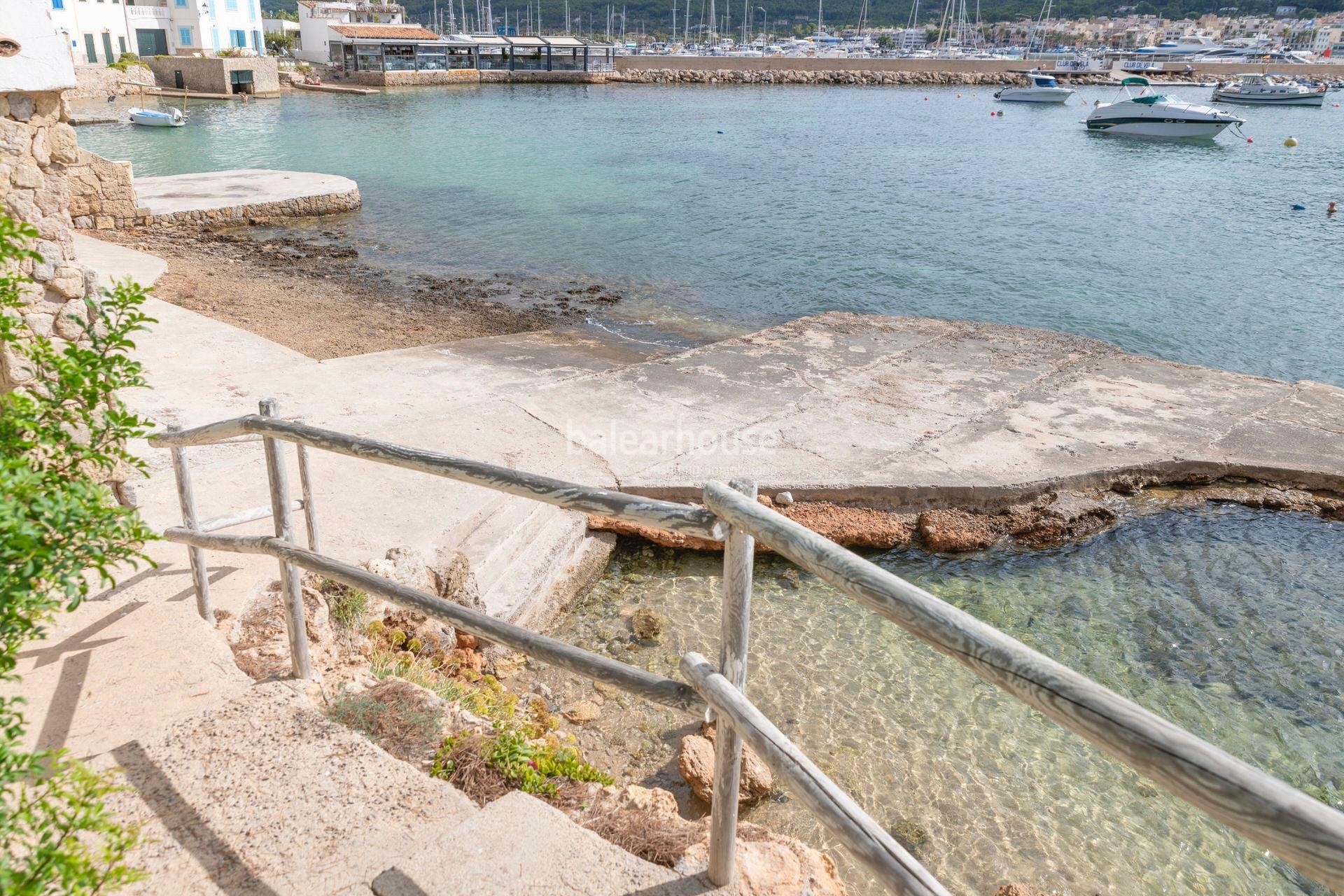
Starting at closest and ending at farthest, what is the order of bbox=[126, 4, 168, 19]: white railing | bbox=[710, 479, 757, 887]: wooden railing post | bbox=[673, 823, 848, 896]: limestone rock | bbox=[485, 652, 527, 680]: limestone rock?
bbox=[710, 479, 757, 887]: wooden railing post
bbox=[673, 823, 848, 896]: limestone rock
bbox=[485, 652, 527, 680]: limestone rock
bbox=[126, 4, 168, 19]: white railing

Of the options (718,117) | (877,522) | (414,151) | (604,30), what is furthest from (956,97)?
(604,30)

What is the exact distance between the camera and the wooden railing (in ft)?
3.85

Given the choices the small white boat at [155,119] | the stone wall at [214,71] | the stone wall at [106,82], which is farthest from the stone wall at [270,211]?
the stone wall at [214,71]

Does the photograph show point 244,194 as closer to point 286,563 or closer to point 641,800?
point 286,563

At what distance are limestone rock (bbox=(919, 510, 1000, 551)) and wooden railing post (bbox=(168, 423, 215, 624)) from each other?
549 cm

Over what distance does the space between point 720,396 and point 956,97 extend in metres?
82.6

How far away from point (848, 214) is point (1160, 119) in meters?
32.5

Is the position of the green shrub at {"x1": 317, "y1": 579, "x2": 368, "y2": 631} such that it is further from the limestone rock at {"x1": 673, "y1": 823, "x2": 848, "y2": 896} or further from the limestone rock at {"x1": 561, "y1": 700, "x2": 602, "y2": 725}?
the limestone rock at {"x1": 673, "y1": 823, "x2": 848, "y2": 896}

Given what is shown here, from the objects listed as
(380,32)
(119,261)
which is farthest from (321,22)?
(119,261)

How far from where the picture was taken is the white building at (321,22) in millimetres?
76188

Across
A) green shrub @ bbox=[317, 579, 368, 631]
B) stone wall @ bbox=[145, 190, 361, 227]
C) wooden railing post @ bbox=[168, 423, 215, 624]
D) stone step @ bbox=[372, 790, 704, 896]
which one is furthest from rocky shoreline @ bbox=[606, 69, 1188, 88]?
stone step @ bbox=[372, 790, 704, 896]

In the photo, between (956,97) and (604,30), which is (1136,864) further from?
(604,30)

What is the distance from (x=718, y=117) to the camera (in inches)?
2212

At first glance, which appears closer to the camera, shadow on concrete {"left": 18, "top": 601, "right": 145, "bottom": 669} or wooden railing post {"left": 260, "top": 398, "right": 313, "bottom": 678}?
wooden railing post {"left": 260, "top": 398, "right": 313, "bottom": 678}
